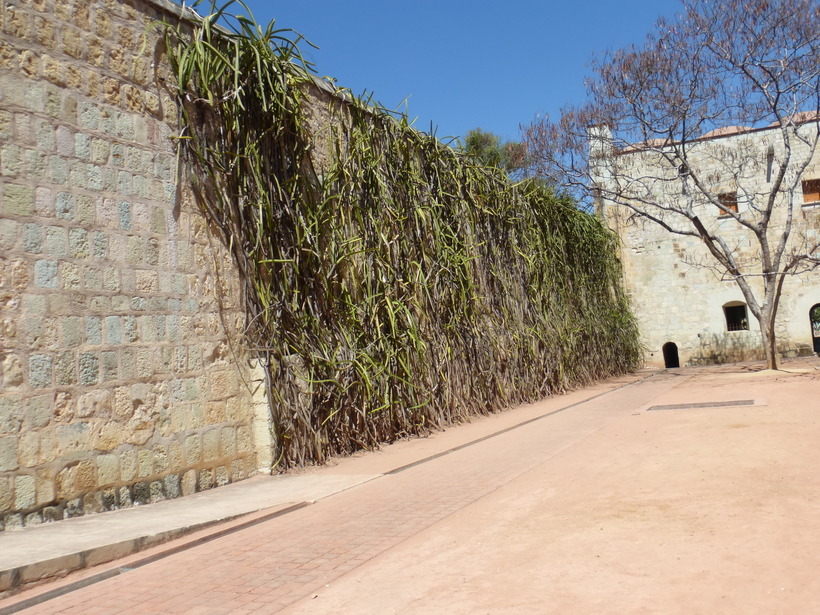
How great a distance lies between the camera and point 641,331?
2088 cm

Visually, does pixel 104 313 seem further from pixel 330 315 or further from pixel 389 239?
pixel 389 239

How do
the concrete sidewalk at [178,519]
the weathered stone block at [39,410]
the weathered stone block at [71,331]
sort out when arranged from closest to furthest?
the concrete sidewalk at [178,519] < the weathered stone block at [39,410] < the weathered stone block at [71,331]

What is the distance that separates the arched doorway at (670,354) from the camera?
2144 centimetres

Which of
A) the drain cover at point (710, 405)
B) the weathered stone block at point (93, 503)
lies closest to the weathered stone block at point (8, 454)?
the weathered stone block at point (93, 503)

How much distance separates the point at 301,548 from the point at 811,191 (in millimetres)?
19742

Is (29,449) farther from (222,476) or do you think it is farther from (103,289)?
(222,476)

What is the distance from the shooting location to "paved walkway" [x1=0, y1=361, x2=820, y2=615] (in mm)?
3498

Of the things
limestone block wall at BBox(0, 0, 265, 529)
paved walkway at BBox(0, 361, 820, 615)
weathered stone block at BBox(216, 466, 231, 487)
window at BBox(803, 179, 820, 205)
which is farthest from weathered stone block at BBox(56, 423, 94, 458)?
window at BBox(803, 179, 820, 205)

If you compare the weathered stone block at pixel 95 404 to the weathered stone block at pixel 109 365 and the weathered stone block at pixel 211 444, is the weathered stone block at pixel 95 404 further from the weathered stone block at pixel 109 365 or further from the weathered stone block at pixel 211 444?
the weathered stone block at pixel 211 444

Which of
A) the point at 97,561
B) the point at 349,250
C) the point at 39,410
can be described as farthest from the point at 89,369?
the point at 349,250

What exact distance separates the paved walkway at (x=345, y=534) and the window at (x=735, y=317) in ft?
41.0

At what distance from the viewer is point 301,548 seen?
169 inches

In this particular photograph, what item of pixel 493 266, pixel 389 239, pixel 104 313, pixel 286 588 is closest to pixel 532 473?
pixel 286 588

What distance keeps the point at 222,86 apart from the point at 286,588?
4544 mm
